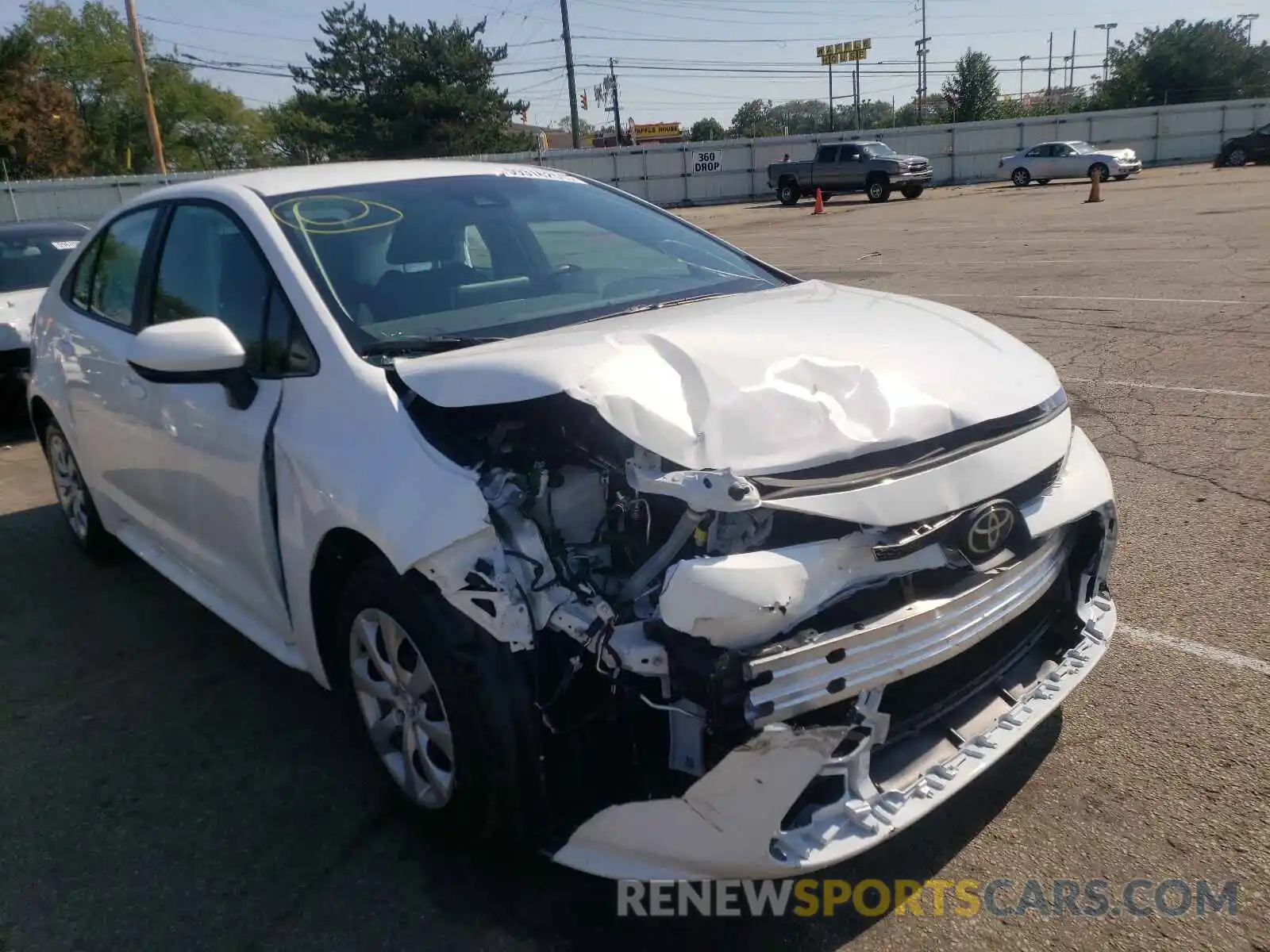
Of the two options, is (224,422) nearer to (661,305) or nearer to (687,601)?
(661,305)

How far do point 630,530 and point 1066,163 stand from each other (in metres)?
36.0

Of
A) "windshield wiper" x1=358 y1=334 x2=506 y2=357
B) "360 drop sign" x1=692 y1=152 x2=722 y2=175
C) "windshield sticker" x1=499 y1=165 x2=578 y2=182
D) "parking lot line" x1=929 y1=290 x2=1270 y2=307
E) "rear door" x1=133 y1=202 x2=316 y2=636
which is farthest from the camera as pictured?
"360 drop sign" x1=692 y1=152 x2=722 y2=175

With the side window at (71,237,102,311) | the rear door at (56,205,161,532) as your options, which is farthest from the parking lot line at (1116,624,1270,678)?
the side window at (71,237,102,311)

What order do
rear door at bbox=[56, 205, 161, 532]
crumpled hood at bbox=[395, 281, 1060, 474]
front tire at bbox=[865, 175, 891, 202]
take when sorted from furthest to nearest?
front tire at bbox=[865, 175, 891, 202], rear door at bbox=[56, 205, 161, 532], crumpled hood at bbox=[395, 281, 1060, 474]

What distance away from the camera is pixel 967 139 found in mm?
41062

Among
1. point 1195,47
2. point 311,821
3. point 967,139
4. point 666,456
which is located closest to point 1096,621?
point 666,456

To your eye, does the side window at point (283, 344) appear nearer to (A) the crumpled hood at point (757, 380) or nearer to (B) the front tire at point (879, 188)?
(A) the crumpled hood at point (757, 380)

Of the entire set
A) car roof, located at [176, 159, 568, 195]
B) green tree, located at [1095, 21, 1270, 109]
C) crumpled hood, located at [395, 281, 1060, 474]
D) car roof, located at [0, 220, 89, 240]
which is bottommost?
crumpled hood, located at [395, 281, 1060, 474]

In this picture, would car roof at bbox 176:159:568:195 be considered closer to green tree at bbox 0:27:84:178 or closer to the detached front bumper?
Answer: the detached front bumper

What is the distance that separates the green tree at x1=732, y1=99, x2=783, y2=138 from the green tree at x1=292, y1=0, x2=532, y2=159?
6525cm

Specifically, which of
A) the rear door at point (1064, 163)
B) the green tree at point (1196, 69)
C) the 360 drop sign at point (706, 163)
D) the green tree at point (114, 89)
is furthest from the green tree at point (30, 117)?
the green tree at point (1196, 69)

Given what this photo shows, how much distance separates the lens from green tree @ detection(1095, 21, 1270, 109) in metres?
65.9

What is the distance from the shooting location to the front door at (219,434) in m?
3.13

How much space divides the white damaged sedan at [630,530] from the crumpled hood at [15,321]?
543cm
